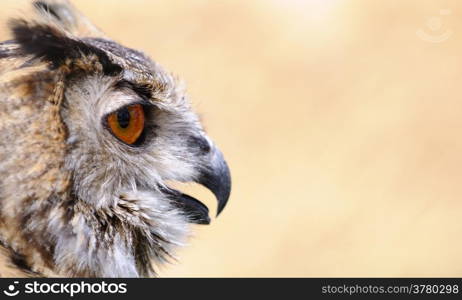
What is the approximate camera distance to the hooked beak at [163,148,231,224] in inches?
75.2

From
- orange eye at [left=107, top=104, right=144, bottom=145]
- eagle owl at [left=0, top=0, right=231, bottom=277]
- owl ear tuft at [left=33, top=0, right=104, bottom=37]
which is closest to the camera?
eagle owl at [left=0, top=0, right=231, bottom=277]

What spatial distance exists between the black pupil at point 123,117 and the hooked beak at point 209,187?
0.28m

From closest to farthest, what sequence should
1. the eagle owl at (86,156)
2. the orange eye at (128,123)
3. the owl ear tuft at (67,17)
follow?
1. the eagle owl at (86,156)
2. the orange eye at (128,123)
3. the owl ear tuft at (67,17)

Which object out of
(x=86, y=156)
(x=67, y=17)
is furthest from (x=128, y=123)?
(x=67, y=17)

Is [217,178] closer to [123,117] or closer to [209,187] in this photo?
[209,187]

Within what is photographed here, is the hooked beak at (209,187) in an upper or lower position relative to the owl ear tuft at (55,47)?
lower

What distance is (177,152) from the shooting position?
72.7 inches

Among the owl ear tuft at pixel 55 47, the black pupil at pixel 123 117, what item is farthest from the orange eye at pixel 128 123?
the owl ear tuft at pixel 55 47

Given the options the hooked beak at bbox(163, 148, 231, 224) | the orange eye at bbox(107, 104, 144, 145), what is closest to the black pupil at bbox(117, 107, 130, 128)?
the orange eye at bbox(107, 104, 144, 145)

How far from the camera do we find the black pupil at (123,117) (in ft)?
5.54

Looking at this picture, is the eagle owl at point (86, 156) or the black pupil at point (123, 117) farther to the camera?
the black pupil at point (123, 117)

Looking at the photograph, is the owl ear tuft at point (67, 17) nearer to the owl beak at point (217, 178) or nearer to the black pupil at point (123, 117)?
the black pupil at point (123, 117)

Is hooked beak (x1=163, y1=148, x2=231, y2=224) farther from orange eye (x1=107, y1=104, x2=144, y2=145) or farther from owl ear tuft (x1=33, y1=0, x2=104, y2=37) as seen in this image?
owl ear tuft (x1=33, y1=0, x2=104, y2=37)

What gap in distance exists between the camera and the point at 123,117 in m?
1.69
